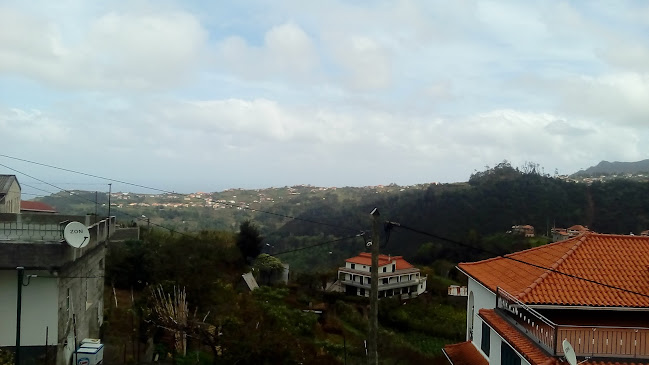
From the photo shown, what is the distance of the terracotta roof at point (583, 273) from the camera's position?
10.5m

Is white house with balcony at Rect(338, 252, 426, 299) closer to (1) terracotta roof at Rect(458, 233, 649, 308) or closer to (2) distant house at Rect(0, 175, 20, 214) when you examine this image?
(2) distant house at Rect(0, 175, 20, 214)

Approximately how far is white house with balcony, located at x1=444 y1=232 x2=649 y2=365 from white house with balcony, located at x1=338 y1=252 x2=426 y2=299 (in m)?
29.6

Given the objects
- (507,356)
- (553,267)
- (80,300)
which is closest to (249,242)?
(80,300)

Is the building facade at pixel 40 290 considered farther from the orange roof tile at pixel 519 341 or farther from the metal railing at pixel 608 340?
the metal railing at pixel 608 340

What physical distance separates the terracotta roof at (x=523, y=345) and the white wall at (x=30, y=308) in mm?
9894

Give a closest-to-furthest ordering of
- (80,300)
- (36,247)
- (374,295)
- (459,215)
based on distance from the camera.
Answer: (374,295), (36,247), (80,300), (459,215)

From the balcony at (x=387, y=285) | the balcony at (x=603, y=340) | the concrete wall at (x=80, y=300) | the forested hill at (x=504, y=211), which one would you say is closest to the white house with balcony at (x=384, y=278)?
the balcony at (x=387, y=285)

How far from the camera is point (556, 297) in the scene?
34.6ft

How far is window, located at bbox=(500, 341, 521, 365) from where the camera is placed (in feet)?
35.1

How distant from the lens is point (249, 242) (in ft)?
139

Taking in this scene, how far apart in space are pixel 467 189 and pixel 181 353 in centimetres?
7249

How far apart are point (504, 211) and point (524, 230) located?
993cm

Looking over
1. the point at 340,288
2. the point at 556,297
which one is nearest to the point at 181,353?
the point at 556,297

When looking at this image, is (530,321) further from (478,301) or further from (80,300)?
(80,300)
